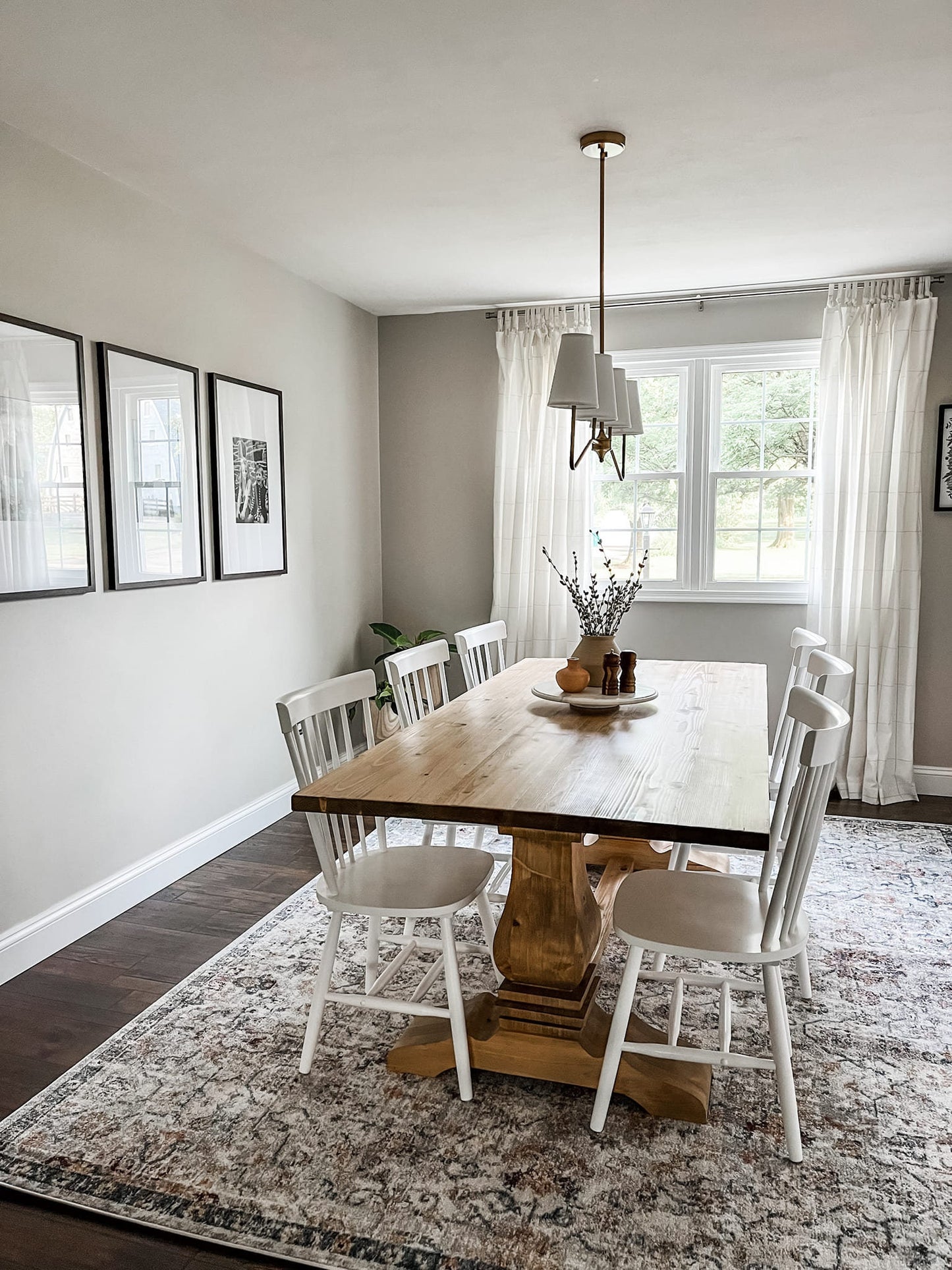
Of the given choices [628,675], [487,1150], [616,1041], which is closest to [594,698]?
[628,675]

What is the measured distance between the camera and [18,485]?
9.15ft

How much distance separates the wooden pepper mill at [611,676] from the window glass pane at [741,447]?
2.32 m

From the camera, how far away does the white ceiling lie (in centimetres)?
219

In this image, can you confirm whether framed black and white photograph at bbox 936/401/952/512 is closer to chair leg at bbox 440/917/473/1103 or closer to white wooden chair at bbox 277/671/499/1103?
white wooden chair at bbox 277/671/499/1103

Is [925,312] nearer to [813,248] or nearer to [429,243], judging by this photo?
[813,248]

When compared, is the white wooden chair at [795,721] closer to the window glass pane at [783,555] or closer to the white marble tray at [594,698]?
the white marble tray at [594,698]

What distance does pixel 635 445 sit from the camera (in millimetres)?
5062

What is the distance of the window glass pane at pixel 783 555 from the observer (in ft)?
15.9

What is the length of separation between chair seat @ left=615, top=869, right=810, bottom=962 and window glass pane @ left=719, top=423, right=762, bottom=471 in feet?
9.94

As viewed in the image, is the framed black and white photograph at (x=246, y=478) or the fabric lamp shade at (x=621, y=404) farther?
the framed black and white photograph at (x=246, y=478)

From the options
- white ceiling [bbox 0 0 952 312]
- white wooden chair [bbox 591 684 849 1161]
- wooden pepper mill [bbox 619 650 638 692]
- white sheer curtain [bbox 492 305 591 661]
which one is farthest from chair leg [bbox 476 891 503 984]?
white sheer curtain [bbox 492 305 591 661]

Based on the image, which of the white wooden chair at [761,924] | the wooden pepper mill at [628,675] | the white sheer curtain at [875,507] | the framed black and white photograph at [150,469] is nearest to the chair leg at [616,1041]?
the white wooden chair at [761,924]

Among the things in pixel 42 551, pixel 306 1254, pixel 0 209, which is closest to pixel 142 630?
pixel 42 551

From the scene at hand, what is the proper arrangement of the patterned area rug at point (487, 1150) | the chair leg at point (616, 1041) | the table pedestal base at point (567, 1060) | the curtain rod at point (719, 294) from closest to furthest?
the patterned area rug at point (487, 1150) → the chair leg at point (616, 1041) → the table pedestal base at point (567, 1060) → the curtain rod at point (719, 294)
